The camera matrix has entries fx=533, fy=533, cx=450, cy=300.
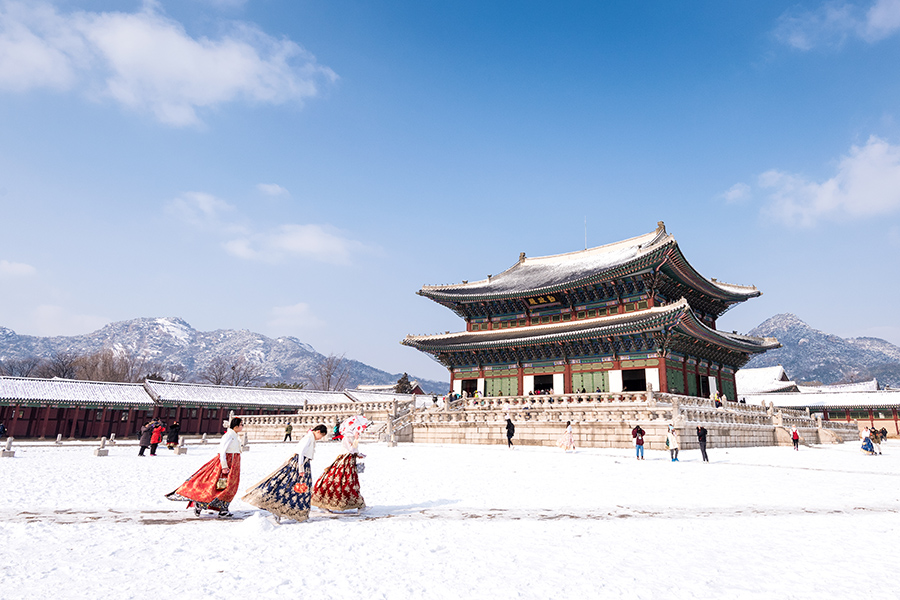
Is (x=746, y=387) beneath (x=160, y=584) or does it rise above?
above

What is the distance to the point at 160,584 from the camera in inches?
209

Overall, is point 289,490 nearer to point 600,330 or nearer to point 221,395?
point 600,330

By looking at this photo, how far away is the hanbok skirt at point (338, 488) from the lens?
922cm

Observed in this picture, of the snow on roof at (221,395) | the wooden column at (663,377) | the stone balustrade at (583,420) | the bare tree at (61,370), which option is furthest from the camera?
the bare tree at (61,370)

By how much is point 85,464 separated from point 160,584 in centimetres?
1515

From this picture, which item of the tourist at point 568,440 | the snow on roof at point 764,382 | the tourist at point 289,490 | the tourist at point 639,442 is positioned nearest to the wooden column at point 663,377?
the tourist at point 568,440

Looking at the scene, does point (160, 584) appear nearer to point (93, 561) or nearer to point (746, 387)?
point (93, 561)

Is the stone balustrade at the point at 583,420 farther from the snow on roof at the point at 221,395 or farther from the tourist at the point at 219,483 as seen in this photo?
the tourist at the point at 219,483

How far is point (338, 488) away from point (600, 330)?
83.6ft

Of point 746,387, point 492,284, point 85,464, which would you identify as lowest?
point 85,464

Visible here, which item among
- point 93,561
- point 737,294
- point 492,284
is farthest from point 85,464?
point 737,294

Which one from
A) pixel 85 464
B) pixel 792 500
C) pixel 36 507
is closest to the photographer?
pixel 36 507

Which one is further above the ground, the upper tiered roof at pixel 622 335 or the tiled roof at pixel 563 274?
the tiled roof at pixel 563 274

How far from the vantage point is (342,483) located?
930 cm
